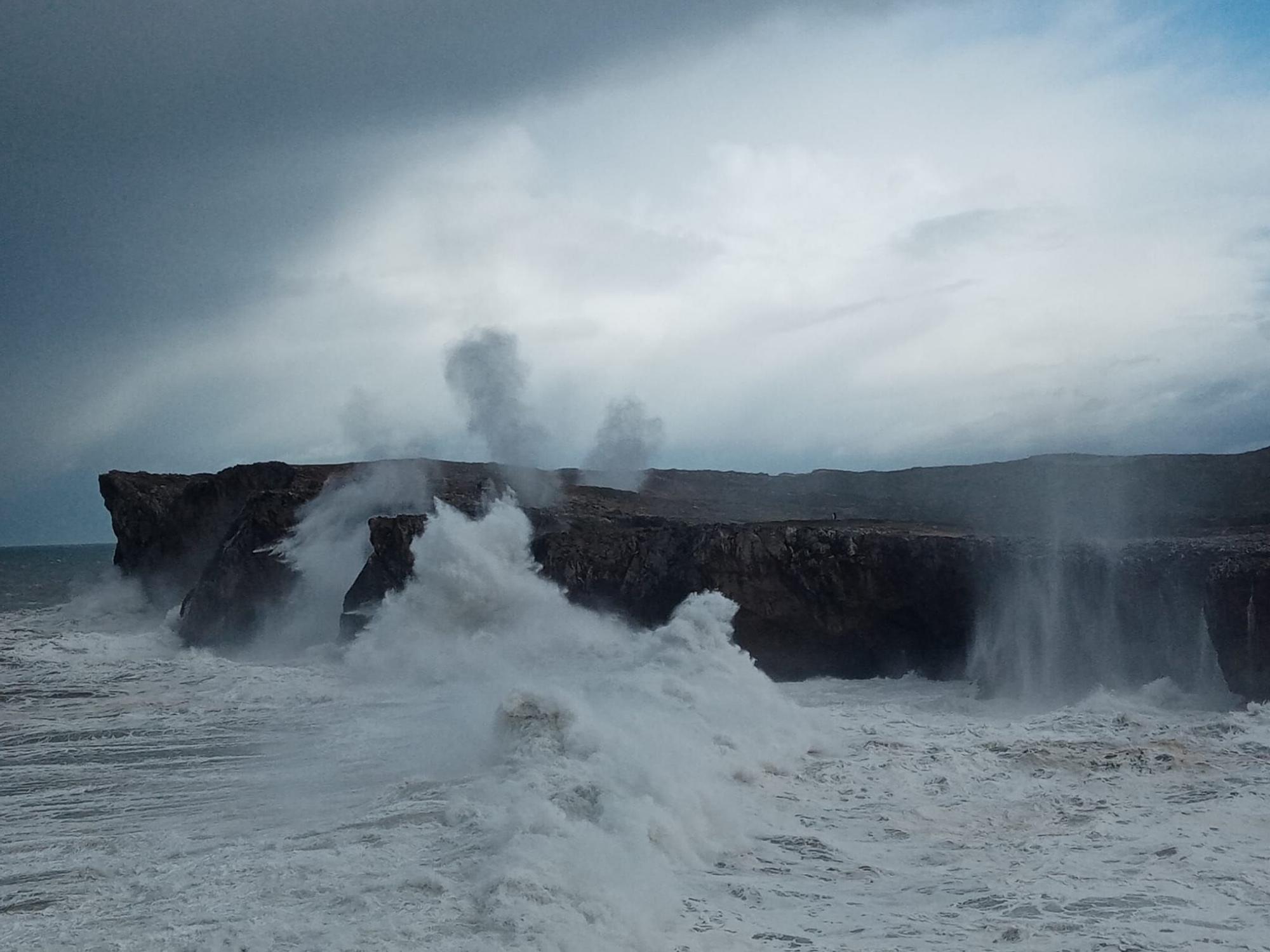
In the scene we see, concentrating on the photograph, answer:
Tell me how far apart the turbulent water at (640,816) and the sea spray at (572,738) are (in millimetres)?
40

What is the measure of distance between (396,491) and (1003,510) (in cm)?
1606

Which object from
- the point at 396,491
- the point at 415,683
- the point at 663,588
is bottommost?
the point at 415,683

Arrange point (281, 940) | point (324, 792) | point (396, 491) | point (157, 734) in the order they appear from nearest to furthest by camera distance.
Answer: point (281, 940) < point (324, 792) < point (157, 734) < point (396, 491)

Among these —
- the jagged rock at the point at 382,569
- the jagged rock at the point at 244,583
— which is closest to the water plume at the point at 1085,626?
the jagged rock at the point at 382,569

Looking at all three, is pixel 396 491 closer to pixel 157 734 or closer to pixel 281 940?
pixel 157 734

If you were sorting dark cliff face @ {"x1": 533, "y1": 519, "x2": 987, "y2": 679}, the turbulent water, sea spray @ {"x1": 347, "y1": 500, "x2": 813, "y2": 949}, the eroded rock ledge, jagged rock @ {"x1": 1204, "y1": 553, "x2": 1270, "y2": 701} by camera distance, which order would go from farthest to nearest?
dark cliff face @ {"x1": 533, "y1": 519, "x2": 987, "y2": 679}
the eroded rock ledge
jagged rock @ {"x1": 1204, "y1": 553, "x2": 1270, "y2": 701}
sea spray @ {"x1": 347, "y1": 500, "x2": 813, "y2": 949}
the turbulent water

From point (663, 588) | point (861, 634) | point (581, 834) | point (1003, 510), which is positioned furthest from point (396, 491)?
point (581, 834)

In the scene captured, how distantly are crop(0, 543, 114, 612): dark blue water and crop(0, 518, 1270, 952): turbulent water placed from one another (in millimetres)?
29959

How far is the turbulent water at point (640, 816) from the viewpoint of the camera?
Result: 682cm

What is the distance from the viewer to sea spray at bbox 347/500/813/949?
7.13 meters

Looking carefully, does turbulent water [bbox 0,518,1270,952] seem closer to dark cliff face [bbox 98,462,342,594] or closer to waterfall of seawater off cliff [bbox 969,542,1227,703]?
waterfall of seawater off cliff [bbox 969,542,1227,703]

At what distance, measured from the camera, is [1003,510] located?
25578 millimetres

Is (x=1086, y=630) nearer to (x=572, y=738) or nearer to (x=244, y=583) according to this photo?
(x=572, y=738)

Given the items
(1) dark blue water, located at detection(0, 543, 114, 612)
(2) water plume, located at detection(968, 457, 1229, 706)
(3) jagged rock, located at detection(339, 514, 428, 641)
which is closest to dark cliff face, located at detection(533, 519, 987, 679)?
(2) water plume, located at detection(968, 457, 1229, 706)
